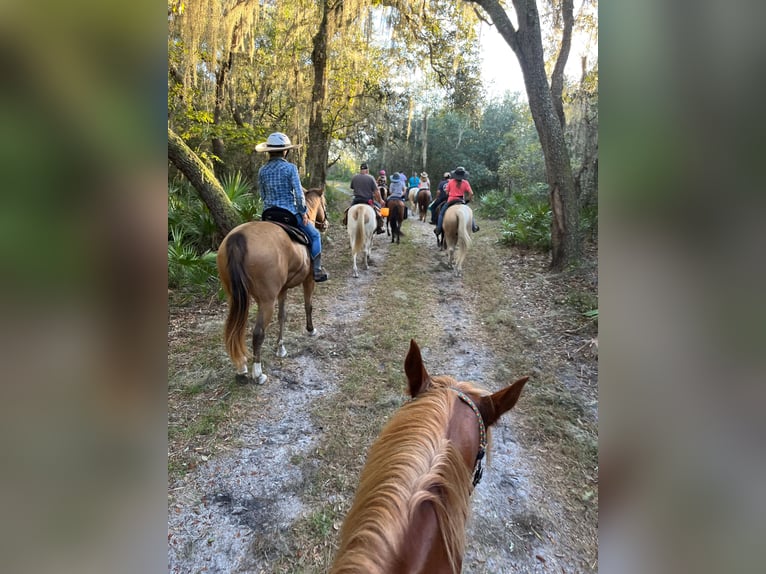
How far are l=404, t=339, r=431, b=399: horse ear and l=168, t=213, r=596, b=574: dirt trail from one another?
4.77 ft

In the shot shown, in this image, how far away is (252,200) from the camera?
8.30 metres

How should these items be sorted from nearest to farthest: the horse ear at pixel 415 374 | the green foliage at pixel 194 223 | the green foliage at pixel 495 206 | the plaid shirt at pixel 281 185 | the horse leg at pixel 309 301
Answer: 1. the horse ear at pixel 415 374
2. the plaid shirt at pixel 281 185
3. the horse leg at pixel 309 301
4. the green foliage at pixel 194 223
5. the green foliage at pixel 495 206

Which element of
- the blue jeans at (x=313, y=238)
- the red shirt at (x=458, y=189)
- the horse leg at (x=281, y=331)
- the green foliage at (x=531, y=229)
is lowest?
the horse leg at (x=281, y=331)

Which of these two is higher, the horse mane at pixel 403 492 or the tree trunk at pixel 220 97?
the tree trunk at pixel 220 97

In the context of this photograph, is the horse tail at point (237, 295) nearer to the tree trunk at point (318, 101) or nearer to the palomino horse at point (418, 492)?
the palomino horse at point (418, 492)

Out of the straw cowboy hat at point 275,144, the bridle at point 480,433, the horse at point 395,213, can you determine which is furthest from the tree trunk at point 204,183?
the bridle at point 480,433

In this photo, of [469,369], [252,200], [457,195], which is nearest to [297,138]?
[252,200]

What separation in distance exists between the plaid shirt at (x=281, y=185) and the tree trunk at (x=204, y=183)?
98.5 inches

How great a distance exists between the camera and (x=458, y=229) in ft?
27.8

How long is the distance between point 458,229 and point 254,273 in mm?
5466

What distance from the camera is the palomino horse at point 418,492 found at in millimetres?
1071

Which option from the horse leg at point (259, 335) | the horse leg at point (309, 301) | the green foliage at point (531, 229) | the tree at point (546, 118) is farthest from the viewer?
the green foliage at point (531, 229)

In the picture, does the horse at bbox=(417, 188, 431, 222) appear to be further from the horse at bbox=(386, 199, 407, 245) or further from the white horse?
the white horse
